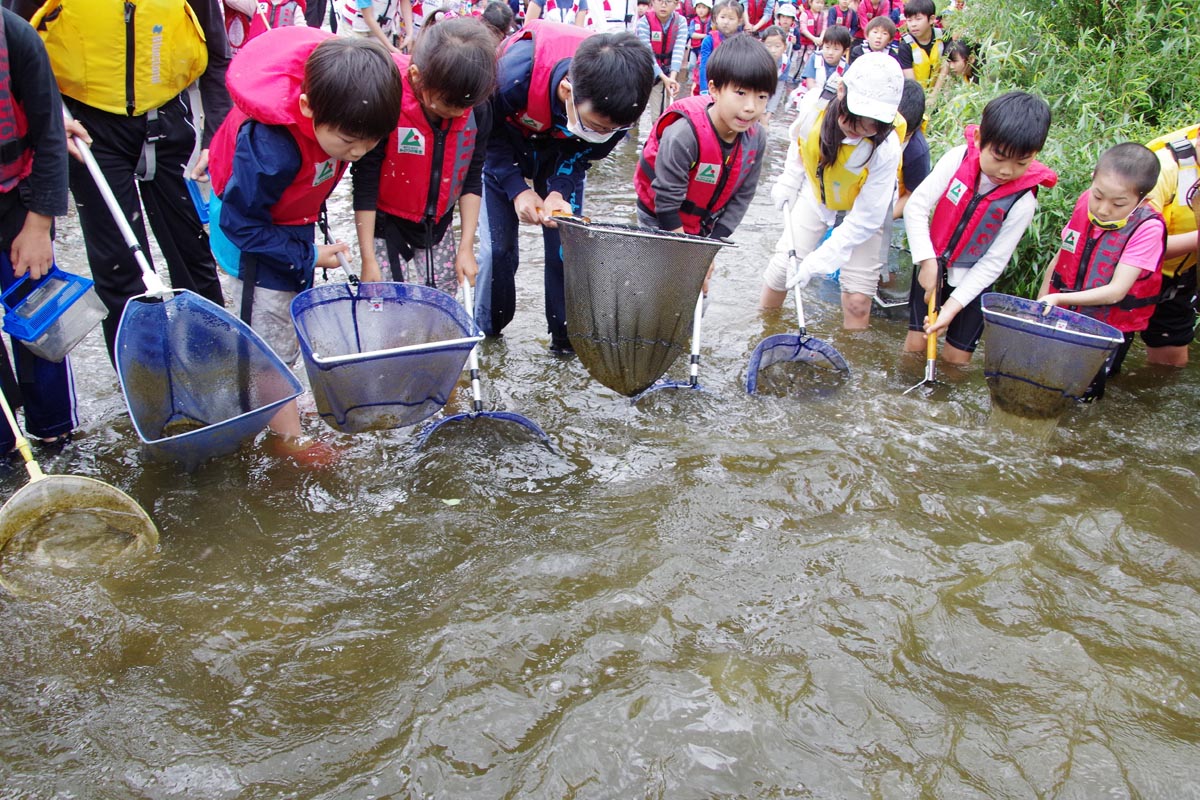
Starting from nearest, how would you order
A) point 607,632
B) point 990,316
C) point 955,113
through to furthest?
point 607,632 < point 990,316 < point 955,113

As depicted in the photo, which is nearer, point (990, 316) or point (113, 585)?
point (113, 585)

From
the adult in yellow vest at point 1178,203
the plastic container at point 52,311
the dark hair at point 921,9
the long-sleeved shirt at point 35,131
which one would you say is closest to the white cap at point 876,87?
the adult in yellow vest at point 1178,203

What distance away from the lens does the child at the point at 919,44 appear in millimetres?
8706

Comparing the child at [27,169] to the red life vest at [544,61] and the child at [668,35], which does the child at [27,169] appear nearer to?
the red life vest at [544,61]

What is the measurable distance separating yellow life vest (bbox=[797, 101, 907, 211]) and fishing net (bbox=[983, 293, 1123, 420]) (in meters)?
0.93

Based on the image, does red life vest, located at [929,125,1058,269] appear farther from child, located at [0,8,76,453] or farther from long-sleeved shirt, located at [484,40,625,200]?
child, located at [0,8,76,453]

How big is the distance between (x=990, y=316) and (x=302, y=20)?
5.78 metres

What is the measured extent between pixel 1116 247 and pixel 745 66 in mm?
1982

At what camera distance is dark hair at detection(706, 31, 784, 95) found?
11.5 ft

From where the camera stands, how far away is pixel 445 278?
153 inches

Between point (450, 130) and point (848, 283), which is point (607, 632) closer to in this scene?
point (450, 130)

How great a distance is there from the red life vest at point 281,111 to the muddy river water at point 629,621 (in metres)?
1.02

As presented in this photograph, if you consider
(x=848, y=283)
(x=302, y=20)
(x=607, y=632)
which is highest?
(x=302, y=20)

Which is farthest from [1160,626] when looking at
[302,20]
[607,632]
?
[302,20]
